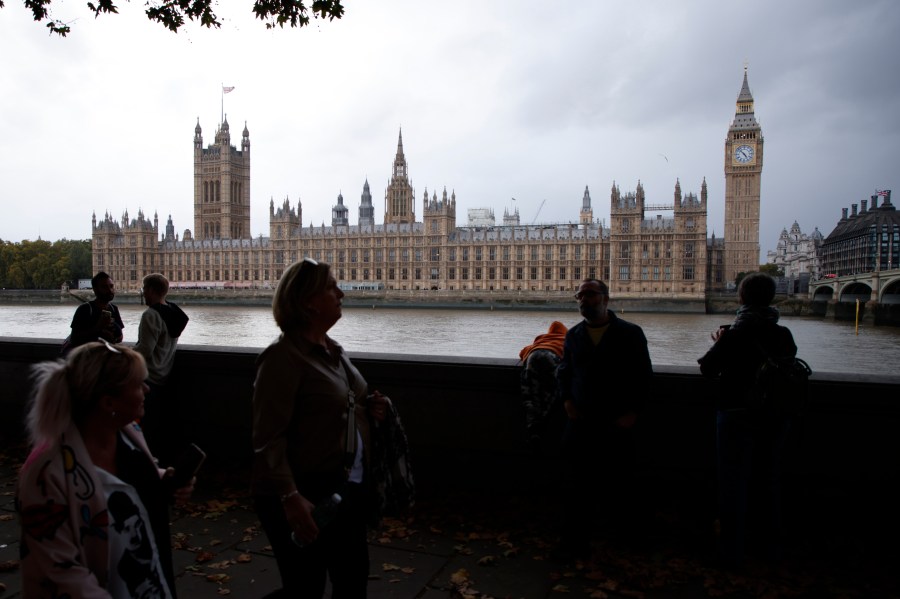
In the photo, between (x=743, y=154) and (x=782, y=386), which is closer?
(x=782, y=386)

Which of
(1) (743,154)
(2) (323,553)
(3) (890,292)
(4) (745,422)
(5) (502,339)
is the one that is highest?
(1) (743,154)

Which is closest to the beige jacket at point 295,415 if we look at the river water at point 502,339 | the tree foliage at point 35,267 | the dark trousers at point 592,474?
the dark trousers at point 592,474

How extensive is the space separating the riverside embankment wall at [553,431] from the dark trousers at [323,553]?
1516mm

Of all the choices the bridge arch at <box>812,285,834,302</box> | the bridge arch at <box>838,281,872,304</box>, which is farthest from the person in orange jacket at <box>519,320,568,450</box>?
the bridge arch at <box>812,285,834,302</box>

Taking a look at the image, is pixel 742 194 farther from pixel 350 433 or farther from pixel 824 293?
pixel 350 433

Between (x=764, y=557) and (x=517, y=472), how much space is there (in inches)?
54.0

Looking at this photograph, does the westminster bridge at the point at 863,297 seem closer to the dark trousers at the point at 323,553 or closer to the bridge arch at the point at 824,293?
the bridge arch at the point at 824,293

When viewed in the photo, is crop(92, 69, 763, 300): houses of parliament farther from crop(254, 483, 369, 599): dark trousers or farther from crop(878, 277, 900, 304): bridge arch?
crop(254, 483, 369, 599): dark trousers

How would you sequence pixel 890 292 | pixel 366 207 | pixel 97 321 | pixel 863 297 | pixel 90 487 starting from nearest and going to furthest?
pixel 90 487
pixel 97 321
pixel 890 292
pixel 863 297
pixel 366 207

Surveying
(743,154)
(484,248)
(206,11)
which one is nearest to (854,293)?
(743,154)

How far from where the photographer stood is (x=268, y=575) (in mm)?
2951

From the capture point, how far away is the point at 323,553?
1978 millimetres

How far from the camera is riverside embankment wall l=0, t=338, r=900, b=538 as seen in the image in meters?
3.32

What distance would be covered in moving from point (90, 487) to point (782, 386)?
2.62 metres
